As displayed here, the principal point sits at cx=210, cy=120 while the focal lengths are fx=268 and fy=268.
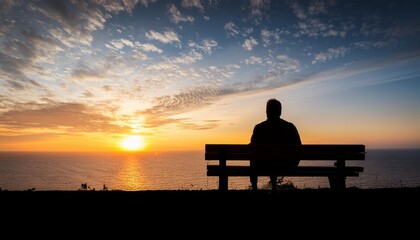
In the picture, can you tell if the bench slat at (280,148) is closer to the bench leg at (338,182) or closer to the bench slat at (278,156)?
the bench slat at (278,156)

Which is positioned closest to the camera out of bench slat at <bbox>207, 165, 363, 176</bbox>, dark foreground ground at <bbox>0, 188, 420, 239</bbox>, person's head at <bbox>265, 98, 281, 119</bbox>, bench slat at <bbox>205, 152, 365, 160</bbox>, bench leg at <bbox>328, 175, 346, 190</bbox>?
dark foreground ground at <bbox>0, 188, 420, 239</bbox>

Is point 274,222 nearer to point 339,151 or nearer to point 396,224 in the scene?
point 396,224

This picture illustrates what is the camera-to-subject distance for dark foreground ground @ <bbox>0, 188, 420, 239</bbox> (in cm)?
414

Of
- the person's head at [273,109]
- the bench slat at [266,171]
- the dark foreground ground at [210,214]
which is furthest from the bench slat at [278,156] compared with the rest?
the person's head at [273,109]

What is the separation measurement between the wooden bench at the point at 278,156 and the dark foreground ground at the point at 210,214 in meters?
0.57

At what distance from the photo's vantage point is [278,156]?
19.2 ft

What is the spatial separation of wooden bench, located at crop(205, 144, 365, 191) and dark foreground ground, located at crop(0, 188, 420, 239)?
1.87 feet

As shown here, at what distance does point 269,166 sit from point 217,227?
2218 mm

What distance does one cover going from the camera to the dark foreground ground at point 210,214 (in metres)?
4.14

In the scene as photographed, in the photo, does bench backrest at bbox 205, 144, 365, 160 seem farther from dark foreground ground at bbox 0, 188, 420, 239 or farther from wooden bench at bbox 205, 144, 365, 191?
dark foreground ground at bbox 0, 188, 420, 239

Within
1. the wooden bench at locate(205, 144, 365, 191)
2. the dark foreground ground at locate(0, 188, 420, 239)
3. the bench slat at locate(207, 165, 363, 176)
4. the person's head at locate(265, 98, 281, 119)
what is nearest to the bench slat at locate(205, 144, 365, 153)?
the wooden bench at locate(205, 144, 365, 191)

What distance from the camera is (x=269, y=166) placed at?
6094 mm

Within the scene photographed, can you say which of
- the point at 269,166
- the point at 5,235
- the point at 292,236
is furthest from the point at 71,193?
the point at 292,236

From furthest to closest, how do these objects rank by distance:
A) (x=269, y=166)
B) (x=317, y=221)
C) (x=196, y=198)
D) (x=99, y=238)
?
(x=196, y=198), (x=269, y=166), (x=317, y=221), (x=99, y=238)
